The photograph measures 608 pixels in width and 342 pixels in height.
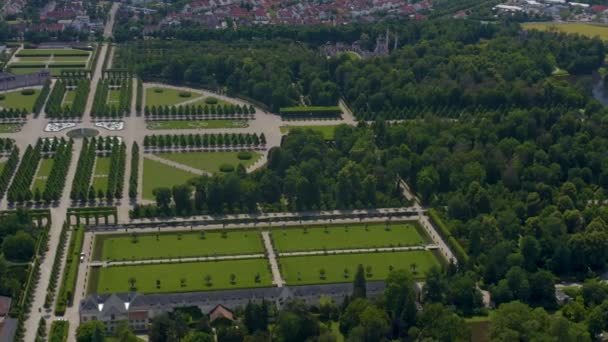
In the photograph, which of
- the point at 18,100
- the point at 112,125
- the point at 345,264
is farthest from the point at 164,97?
the point at 345,264

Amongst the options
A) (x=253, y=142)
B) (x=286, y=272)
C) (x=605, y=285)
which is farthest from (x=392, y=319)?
(x=253, y=142)

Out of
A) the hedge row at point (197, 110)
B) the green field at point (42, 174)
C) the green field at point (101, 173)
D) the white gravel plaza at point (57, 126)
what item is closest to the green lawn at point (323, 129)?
the hedge row at point (197, 110)

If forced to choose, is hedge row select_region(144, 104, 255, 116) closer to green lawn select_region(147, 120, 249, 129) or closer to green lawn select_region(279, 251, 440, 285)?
green lawn select_region(147, 120, 249, 129)

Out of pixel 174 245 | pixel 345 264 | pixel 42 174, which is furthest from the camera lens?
pixel 42 174

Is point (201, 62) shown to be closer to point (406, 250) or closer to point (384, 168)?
point (384, 168)

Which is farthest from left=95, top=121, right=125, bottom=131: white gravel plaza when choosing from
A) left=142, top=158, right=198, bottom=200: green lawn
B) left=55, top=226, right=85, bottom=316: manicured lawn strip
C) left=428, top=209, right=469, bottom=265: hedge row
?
left=428, top=209, right=469, bottom=265: hedge row

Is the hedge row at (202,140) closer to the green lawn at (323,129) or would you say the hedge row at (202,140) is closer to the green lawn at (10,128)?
the green lawn at (323,129)

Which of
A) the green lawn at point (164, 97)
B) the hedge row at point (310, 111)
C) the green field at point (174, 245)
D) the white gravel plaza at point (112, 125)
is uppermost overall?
the green lawn at point (164, 97)

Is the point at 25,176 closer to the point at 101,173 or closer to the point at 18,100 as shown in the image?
the point at 101,173
